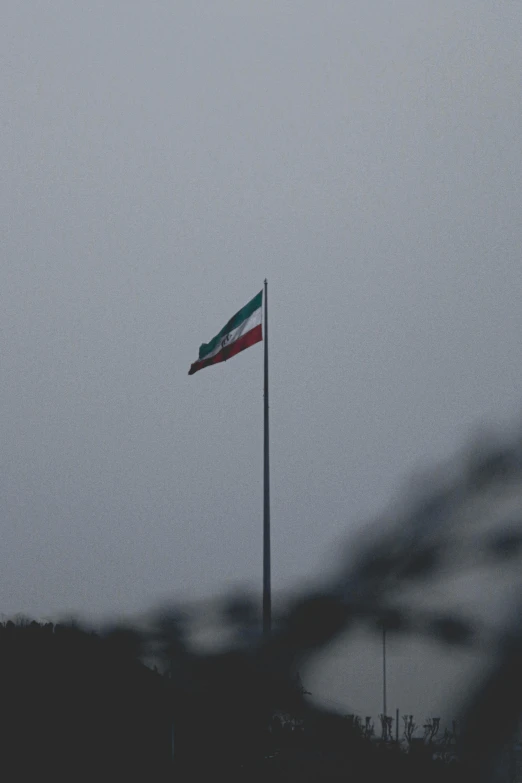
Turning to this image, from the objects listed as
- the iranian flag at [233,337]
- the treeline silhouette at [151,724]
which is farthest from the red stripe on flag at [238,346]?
the treeline silhouette at [151,724]

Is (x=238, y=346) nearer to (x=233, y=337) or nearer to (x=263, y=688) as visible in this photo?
(x=233, y=337)

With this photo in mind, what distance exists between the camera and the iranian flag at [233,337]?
84.1 feet

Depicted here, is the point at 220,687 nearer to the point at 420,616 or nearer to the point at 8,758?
the point at 420,616

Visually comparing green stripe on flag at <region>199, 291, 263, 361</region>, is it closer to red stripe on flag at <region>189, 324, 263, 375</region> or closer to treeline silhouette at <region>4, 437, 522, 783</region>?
red stripe on flag at <region>189, 324, 263, 375</region>

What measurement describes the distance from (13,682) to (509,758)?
6509 mm

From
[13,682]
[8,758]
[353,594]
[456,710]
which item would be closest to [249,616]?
[353,594]

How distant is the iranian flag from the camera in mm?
25625

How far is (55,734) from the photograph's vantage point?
9.36 m

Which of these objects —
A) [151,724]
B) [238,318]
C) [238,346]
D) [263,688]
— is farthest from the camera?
[238,318]

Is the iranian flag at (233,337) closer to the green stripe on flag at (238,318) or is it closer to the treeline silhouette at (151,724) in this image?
the green stripe on flag at (238,318)

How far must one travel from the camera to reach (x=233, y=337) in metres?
26.0

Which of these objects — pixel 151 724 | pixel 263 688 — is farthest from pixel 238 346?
pixel 263 688

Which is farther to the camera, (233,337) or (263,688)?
(233,337)

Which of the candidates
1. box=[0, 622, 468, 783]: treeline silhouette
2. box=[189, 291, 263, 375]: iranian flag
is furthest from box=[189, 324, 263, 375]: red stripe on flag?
box=[0, 622, 468, 783]: treeline silhouette
